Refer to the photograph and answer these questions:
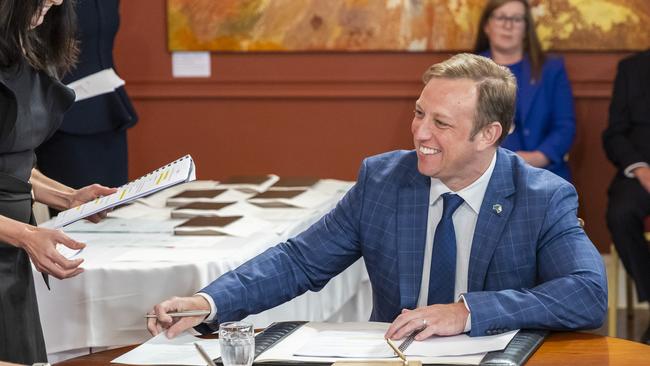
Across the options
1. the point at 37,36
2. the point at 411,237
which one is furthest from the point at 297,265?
the point at 37,36

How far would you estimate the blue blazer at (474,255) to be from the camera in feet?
7.94

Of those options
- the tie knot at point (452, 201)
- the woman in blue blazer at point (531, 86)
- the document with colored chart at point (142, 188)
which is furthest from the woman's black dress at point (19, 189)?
the woman in blue blazer at point (531, 86)

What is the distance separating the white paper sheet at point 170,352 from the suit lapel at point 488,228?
2.21ft

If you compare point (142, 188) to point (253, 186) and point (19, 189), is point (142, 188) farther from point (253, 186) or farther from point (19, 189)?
point (253, 186)

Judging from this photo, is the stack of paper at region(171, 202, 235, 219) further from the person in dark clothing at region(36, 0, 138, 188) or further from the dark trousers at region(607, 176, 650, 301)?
the dark trousers at region(607, 176, 650, 301)

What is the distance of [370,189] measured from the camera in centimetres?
280

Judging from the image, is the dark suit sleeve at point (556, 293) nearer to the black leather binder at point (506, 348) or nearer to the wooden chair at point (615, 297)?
the black leather binder at point (506, 348)

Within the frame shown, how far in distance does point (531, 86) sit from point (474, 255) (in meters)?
3.39

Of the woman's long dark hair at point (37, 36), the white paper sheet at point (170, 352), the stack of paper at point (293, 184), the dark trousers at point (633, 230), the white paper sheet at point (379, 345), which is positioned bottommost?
the dark trousers at point (633, 230)

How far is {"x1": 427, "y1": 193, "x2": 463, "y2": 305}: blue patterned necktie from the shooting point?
8.88 feet

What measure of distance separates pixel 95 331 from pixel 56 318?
4.7 inches

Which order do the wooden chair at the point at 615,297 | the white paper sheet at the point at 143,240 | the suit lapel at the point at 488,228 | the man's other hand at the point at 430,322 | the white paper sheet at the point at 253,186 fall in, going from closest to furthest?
the man's other hand at the point at 430,322, the suit lapel at the point at 488,228, the white paper sheet at the point at 143,240, the white paper sheet at the point at 253,186, the wooden chair at the point at 615,297

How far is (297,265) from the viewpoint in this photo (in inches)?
108

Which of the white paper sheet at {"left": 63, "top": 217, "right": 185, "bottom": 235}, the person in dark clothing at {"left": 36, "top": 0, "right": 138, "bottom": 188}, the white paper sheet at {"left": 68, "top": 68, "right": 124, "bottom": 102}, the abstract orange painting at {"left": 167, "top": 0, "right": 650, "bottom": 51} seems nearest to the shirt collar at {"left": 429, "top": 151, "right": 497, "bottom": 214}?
the white paper sheet at {"left": 63, "top": 217, "right": 185, "bottom": 235}
